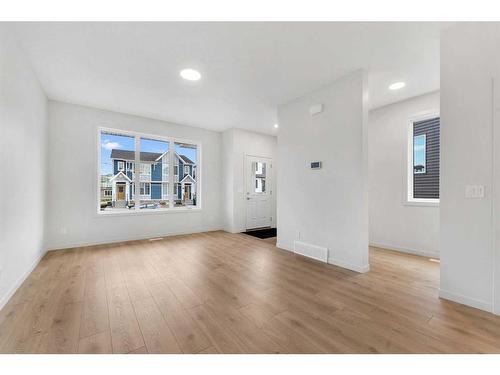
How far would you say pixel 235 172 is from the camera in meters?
5.69

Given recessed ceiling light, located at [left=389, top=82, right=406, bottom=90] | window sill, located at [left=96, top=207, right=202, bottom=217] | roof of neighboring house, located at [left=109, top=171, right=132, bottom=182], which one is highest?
recessed ceiling light, located at [left=389, top=82, right=406, bottom=90]

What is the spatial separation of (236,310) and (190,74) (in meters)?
3.05

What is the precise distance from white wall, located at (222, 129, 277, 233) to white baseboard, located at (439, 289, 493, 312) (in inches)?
166

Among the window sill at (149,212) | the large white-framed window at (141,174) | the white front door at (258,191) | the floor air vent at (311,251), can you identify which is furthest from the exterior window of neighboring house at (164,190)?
the floor air vent at (311,251)

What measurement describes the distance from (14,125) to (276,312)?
132 inches

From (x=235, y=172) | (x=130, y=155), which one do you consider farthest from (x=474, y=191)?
(x=130, y=155)

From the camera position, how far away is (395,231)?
3.96 metres

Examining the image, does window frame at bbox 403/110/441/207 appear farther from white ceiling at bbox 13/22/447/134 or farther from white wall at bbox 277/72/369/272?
white wall at bbox 277/72/369/272

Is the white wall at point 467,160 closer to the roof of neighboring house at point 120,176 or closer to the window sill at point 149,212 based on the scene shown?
the window sill at point 149,212

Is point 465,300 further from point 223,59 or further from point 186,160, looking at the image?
point 186,160

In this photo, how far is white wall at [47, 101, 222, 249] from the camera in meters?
3.90

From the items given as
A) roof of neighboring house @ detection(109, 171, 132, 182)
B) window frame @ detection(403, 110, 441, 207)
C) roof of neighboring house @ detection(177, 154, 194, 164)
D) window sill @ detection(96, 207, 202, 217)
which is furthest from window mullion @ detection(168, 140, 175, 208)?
window frame @ detection(403, 110, 441, 207)

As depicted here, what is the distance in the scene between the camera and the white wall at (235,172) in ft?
18.6
